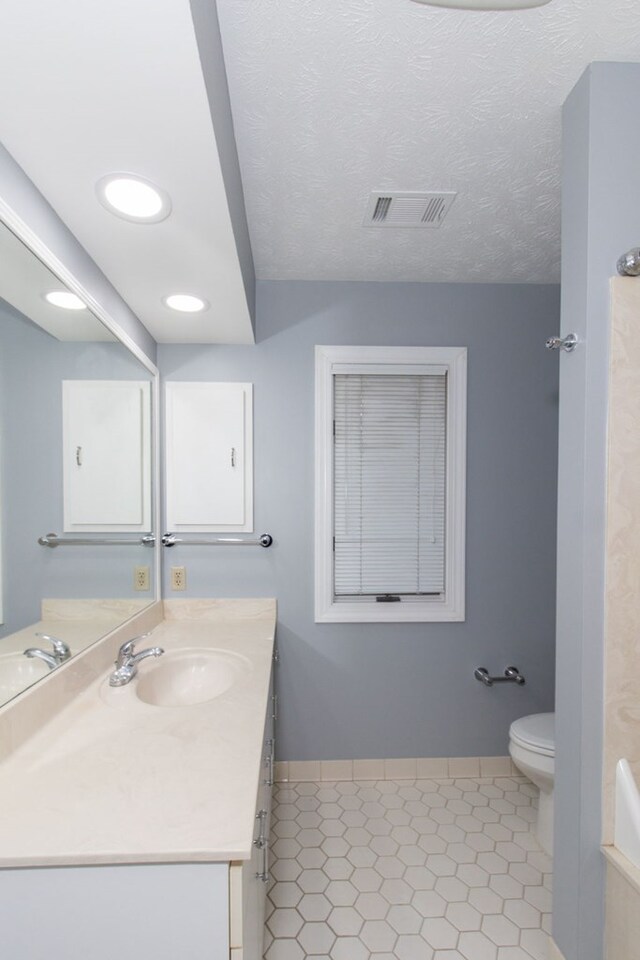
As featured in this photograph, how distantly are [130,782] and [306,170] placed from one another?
5.49ft

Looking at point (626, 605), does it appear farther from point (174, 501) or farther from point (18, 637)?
point (174, 501)

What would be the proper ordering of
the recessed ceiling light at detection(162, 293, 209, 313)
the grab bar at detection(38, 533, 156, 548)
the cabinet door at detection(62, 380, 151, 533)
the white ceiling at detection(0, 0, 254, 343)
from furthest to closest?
the recessed ceiling light at detection(162, 293, 209, 313) < the cabinet door at detection(62, 380, 151, 533) < the grab bar at detection(38, 533, 156, 548) < the white ceiling at detection(0, 0, 254, 343)

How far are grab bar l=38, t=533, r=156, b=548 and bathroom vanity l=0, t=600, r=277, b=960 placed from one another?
17.8 inches

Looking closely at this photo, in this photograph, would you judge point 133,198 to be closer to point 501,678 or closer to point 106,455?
point 106,455

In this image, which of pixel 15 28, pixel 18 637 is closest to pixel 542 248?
pixel 15 28

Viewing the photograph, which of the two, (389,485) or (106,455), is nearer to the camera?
(106,455)

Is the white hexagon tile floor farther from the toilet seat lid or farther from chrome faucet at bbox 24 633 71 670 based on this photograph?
chrome faucet at bbox 24 633 71 670

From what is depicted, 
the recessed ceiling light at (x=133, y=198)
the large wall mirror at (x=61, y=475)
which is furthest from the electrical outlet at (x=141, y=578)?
the recessed ceiling light at (x=133, y=198)

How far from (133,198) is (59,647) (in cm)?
116

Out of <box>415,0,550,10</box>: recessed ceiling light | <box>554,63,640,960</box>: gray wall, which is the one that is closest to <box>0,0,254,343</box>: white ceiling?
<box>415,0,550,10</box>: recessed ceiling light

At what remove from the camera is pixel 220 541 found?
6.97 feet

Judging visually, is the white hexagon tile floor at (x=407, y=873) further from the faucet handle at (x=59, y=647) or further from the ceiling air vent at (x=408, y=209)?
the ceiling air vent at (x=408, y=209)

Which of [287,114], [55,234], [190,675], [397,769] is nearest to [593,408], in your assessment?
[287,114]

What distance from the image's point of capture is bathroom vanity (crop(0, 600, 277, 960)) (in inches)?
29.3
